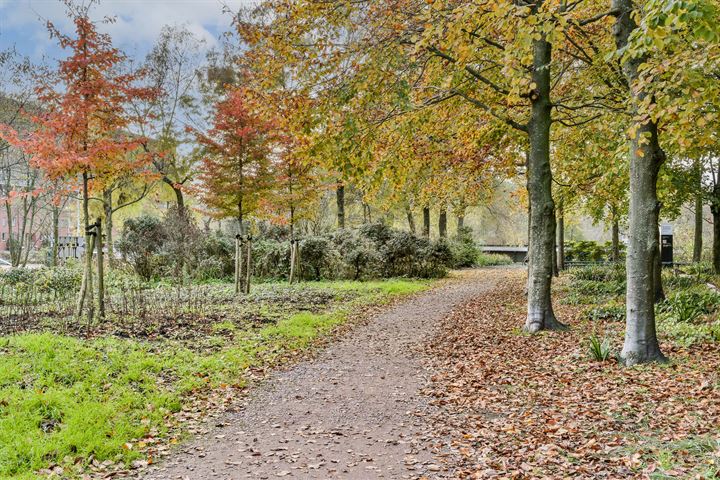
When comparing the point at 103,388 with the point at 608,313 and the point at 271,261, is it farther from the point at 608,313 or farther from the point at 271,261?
the point at 271,261

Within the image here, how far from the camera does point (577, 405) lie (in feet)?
15.6

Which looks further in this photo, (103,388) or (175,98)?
(175,98)

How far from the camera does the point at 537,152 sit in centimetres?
806

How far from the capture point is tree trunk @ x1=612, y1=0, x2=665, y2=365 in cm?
559

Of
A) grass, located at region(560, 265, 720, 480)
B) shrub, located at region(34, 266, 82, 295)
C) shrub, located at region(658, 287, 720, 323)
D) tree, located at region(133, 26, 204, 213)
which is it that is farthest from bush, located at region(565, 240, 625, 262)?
shrub, located at region(34, 266, 82, 295)

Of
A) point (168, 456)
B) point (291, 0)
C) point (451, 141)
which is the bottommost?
point (168, 456)

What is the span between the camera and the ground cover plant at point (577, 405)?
139 inches

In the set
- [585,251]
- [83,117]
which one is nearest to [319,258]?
[83,117]

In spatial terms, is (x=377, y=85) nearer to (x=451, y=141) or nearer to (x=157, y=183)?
(x=451, y=141)

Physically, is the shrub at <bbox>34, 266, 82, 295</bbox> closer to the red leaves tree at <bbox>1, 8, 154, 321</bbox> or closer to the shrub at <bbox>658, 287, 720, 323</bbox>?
the red leaves tree at <bbox>1, 8, 154, 321</bbox>

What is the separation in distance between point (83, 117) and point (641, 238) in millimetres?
8771

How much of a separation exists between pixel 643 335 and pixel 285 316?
241 inches

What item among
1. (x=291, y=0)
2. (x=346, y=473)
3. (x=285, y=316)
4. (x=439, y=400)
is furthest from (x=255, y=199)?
(x=346, y=473)

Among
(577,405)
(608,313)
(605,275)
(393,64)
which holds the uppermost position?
(393,64)
